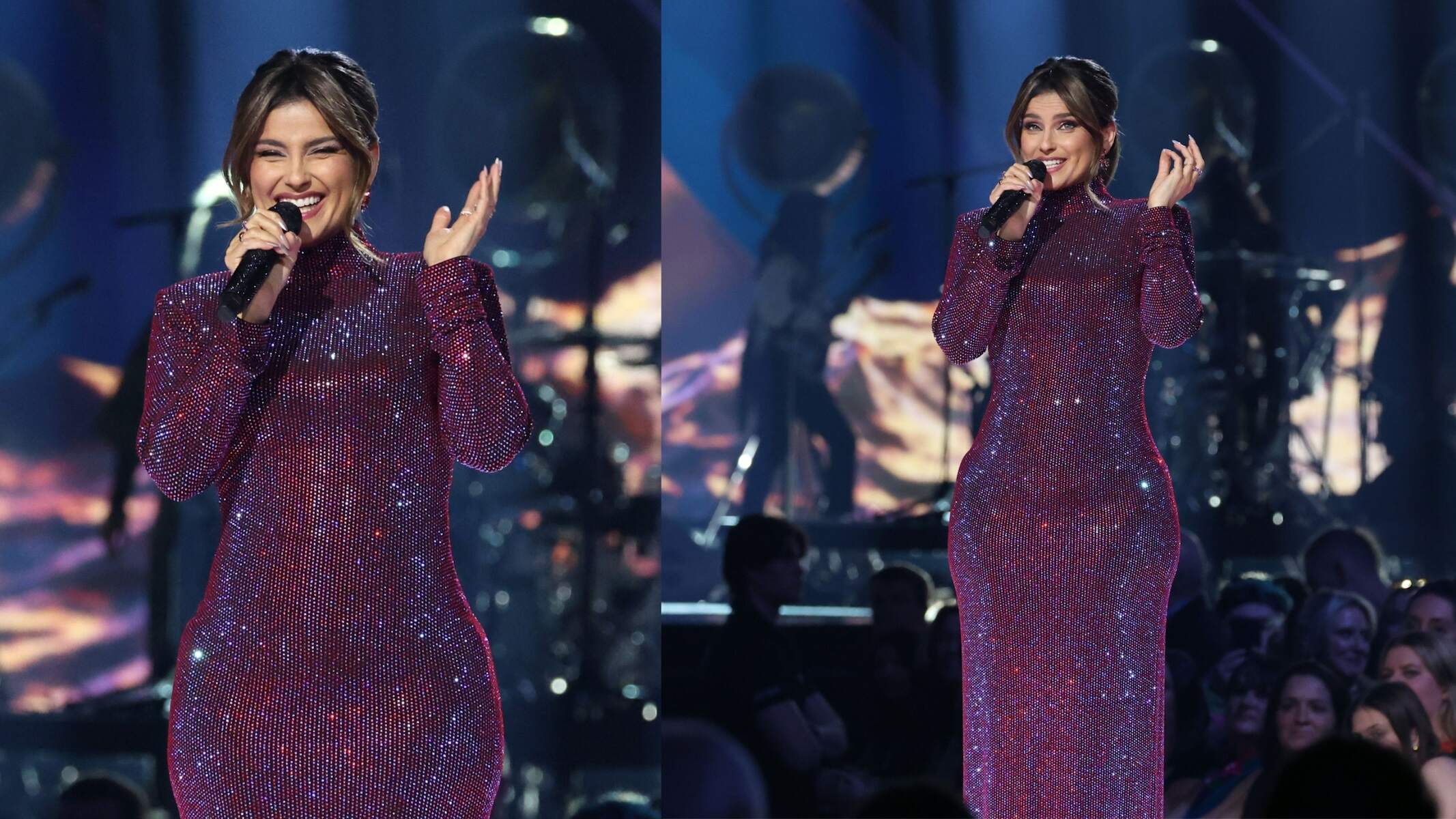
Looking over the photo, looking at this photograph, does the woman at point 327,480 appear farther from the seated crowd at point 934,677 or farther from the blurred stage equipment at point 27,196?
the seated crowd at point 934,677

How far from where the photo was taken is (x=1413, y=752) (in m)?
3.89

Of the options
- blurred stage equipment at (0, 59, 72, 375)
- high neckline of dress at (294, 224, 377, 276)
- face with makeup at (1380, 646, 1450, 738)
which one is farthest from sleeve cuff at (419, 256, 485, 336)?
face with makeup at (1380, 646, 1450, 738)

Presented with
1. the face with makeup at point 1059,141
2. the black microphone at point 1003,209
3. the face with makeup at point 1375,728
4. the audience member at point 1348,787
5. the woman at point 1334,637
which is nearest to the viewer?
the audience member at point 1348,787

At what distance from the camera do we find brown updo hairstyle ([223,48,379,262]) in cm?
221

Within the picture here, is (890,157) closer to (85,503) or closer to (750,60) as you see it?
(750,60)

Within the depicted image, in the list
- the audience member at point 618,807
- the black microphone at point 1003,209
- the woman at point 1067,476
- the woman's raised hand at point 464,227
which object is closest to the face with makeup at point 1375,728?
the woman at point 1067,476

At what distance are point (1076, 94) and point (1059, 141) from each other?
85 mm

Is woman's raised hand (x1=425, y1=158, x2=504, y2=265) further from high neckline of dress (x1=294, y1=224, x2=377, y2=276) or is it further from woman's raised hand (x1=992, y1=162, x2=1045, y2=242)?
woman's raised hand (x1=992, y1=162, x2=1045, y2=242)

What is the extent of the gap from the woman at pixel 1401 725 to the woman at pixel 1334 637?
0.20 m

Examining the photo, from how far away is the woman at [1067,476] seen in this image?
270 centimetres

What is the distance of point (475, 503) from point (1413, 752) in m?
2.33

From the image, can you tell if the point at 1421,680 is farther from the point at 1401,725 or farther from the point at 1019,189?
the point at 1019,189

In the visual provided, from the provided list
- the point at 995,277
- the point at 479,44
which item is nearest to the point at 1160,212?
the point at 995,277

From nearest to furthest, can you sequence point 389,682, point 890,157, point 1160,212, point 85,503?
point 389,682, point 1160,212, point 85,503, point 890,157
